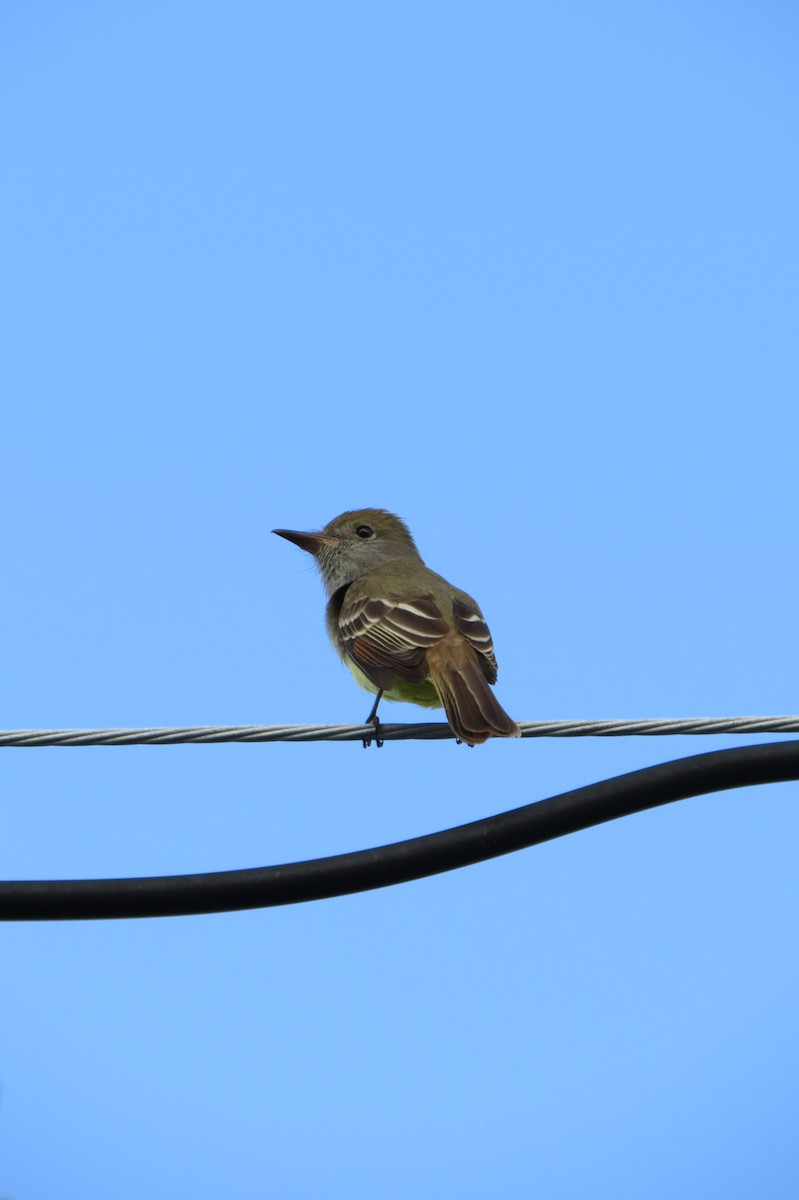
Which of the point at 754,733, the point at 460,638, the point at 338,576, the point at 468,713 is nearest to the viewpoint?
the point at 754,733

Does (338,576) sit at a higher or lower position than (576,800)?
higher

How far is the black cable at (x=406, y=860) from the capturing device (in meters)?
3.85

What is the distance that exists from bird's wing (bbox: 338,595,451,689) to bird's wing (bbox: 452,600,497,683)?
13cm

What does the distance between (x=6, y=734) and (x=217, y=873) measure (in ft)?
4.38

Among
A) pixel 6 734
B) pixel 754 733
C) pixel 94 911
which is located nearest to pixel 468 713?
pixel 754 733

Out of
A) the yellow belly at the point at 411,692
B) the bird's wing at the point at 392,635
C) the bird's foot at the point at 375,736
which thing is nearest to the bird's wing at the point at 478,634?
the bird's wing at the point at 392,635

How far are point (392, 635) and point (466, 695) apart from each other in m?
0.94

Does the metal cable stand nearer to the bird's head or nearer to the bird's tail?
the bird's tail

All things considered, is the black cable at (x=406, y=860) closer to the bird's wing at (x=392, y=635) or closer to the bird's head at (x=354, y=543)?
the bird's wing at (x=392, y=635)

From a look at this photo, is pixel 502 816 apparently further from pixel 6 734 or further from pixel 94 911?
pixel 6 734

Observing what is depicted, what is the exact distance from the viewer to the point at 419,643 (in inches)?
294

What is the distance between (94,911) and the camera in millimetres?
3863

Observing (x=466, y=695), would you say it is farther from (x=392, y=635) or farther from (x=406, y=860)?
(x=406, y=860)

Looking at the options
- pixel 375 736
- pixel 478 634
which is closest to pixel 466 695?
pixel 478 634
